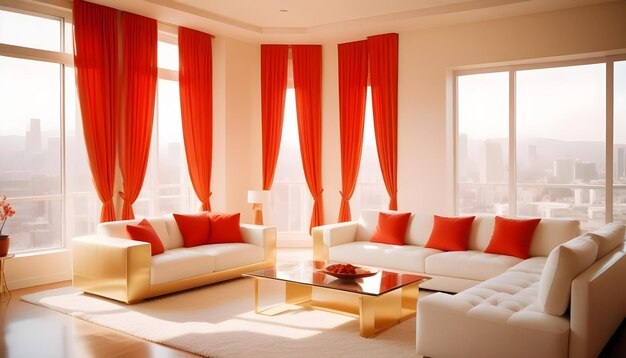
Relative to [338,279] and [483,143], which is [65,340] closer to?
[338,279]

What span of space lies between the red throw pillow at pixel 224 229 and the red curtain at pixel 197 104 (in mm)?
1396

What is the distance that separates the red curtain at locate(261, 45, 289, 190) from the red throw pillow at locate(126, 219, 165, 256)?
3.03 metres

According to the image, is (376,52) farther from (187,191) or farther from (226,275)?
(226,275)

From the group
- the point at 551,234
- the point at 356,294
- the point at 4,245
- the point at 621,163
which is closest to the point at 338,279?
the point at 356,294

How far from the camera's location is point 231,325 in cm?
472

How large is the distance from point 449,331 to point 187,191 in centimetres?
559

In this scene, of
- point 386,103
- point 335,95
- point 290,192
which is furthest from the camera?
point 290,192

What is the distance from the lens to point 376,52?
826cm

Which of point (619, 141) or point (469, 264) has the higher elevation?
point (619, 141)

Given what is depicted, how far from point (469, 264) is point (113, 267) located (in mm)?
3639

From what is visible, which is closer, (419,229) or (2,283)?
(2,283)

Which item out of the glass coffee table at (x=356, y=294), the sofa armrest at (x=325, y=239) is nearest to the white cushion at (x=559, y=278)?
the glass coffee table at (x=356, y=294)

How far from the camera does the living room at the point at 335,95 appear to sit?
21.4 feet

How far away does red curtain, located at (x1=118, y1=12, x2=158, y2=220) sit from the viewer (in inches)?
277
